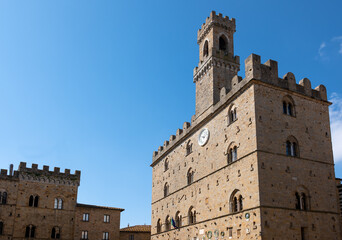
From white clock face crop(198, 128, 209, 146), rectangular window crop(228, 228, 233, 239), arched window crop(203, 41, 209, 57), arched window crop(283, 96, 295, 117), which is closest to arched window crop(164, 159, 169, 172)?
white clock face crop(198, 128, 209, 146)

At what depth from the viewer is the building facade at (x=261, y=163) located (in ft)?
79.0

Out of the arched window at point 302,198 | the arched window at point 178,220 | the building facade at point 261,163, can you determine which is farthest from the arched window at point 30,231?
the arched window at point 302,198

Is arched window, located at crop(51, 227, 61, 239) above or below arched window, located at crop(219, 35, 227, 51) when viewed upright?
below

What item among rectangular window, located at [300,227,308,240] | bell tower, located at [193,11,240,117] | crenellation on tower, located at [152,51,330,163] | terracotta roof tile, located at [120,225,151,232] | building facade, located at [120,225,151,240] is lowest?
rectangular window, located at [300,227,308,240]

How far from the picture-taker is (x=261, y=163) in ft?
79.7

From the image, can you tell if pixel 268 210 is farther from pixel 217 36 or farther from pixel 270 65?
pixel 217 36

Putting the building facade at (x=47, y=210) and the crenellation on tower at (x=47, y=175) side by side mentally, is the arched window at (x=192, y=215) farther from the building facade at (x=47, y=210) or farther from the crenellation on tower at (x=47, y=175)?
the crenellation on tower at (x=47, y=175)

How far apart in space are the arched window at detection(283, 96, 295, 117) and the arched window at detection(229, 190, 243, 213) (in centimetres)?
679

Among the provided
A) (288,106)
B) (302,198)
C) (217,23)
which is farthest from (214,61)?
(302,198)

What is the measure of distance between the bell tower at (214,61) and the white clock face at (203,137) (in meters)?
2.11

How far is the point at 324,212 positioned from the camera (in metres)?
25.3

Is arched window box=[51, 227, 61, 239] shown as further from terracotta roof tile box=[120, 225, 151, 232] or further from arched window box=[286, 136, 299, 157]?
arched window box=[286, 136, 299, 157]

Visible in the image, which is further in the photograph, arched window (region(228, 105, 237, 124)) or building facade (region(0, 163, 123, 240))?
building facade (region(0, 163, 123, 240))

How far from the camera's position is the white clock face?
32281 mm
